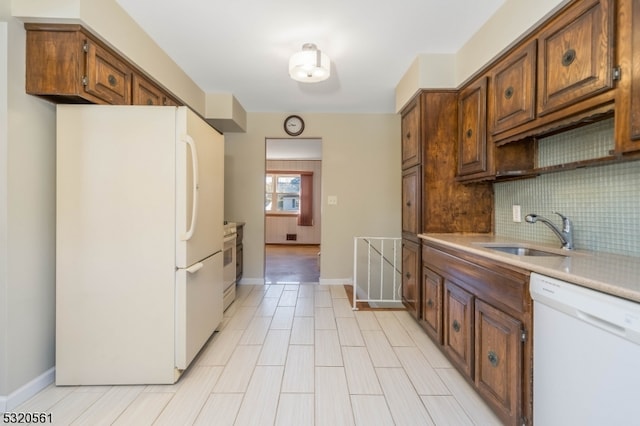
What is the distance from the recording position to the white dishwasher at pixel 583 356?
867mm

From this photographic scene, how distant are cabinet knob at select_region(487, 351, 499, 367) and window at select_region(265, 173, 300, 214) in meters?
7.25

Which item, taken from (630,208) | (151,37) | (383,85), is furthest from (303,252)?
(630,208)

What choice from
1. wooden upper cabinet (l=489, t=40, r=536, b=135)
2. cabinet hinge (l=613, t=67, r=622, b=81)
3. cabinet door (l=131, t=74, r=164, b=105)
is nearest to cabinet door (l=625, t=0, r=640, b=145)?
cabinet hinge (l=613, t=67, r=622, b=81)

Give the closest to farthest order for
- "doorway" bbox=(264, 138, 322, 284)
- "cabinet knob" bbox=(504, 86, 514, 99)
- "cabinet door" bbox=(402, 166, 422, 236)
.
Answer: "cabinet knob" bbox=(504, 86, 514, 99), "cabinet door" bbox=(402, 166, 422, 236), "doorway" bbox=(264, 138, 322, 284)

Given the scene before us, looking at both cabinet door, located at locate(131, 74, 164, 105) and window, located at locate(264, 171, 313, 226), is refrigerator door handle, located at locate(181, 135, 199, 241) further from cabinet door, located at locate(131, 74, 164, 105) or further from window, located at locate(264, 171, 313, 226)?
window, located at locate(264, 171, 313, 226)

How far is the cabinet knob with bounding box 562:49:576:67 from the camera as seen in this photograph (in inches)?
56.4

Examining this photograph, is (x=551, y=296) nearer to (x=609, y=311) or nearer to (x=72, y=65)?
(x=609, y=311)

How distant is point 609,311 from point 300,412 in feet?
4.65

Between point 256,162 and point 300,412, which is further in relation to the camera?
point 256,162

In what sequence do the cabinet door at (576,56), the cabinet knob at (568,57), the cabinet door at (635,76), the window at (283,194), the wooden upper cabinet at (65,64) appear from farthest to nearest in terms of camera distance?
the window at (283,194) → the wooden upper cabinet at (65,64) → the cabinet knob at (568,57) → the cabinet door at (576,56) → the cabinet door at (635,76)

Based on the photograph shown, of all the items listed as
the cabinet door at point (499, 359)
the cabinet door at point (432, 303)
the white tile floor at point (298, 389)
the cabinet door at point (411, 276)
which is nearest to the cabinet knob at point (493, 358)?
the cabinet door at point (499, 359)

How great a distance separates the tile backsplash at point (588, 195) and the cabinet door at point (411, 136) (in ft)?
2.83

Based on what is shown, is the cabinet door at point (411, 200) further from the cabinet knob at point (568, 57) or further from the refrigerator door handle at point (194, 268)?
the refrigerator door handle at point (194, 268)

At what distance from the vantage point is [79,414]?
1535 millimetres
